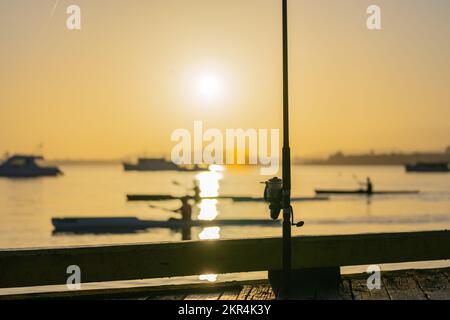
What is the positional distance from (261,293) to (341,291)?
1.42 metres

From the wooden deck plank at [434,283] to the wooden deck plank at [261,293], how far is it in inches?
103

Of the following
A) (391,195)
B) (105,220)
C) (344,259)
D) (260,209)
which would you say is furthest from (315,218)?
(344,259)

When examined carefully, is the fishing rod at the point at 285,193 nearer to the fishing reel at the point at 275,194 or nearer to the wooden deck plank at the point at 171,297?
the fishing reel at the point at 275,194

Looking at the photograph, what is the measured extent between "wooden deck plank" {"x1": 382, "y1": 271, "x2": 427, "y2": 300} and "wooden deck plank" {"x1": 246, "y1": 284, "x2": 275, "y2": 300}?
2.00m

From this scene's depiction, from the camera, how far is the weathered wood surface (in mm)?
12359

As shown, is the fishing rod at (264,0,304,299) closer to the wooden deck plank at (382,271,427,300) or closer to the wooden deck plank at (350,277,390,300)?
the wooden deck plank at (350,277,390,300)

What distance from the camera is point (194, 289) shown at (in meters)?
12.8

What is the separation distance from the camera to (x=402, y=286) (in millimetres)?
13422

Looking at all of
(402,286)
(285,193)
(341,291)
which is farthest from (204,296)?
(402,286)

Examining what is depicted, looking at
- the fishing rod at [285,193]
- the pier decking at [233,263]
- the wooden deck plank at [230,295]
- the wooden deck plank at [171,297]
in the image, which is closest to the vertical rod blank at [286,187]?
the fishing rod at [285,193]

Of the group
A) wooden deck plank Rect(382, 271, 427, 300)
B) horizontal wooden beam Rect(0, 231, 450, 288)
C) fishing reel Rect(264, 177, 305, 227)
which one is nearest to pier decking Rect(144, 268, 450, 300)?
wooden deck plank Rect(382, 271, 427, 300)

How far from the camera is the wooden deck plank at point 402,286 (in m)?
12.6
